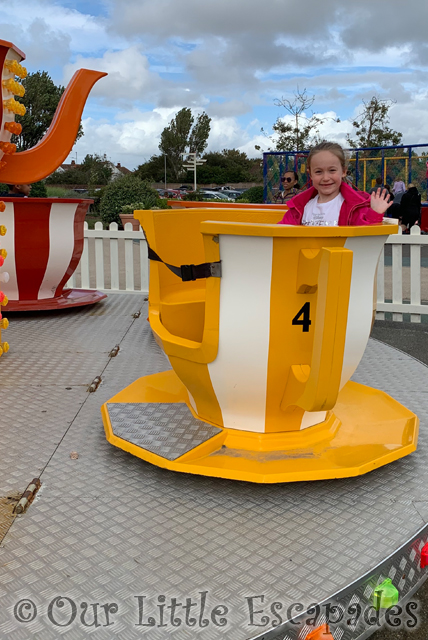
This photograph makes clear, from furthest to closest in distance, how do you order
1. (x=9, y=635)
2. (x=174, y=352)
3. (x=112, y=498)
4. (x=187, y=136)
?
(x=187, y=136) → (x=174, y=352) → (x=112, y=498) → (x=9, y=635)

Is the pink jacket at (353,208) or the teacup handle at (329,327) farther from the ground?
the pink jacket at (353,208)

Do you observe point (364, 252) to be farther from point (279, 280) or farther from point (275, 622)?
point (275, 622)

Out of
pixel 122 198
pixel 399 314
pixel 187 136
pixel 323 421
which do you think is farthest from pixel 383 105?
pixel 187 136

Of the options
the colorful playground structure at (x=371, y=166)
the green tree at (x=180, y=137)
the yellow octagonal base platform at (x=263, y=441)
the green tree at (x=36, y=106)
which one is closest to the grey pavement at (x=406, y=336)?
the yellow octagonal base platform at (x=263, y=441)

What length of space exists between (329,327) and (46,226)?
3354 mm

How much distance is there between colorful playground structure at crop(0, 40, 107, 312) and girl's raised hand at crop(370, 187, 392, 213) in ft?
6.84

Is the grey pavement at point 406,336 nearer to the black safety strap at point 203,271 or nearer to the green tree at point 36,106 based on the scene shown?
the black safety strap at point 203,271

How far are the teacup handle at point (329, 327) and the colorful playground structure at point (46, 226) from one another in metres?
2.36

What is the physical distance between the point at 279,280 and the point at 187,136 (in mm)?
73278

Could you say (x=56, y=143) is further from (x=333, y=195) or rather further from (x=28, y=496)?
(x=28, y=496)

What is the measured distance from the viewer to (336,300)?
1.55 m

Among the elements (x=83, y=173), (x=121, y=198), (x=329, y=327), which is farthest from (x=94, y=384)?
(x=83, y=173)

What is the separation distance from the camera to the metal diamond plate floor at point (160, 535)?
49.6 inches

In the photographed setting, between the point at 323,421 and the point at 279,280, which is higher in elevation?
the point at 279,280
